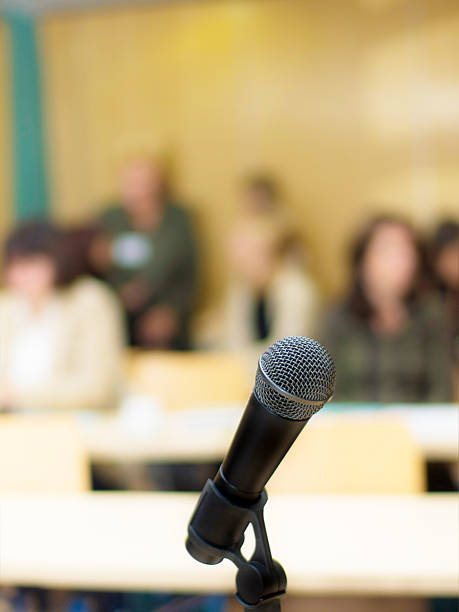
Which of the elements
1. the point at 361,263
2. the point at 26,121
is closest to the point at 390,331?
the point at 361,263

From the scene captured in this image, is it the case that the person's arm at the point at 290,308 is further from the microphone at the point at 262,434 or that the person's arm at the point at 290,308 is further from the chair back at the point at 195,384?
the microphone at the point at 262,434

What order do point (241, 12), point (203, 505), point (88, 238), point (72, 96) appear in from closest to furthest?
point (203, 505)
point (88, 238)
point (241, 12)
point (72, 96)

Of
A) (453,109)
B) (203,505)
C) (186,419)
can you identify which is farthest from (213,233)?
(203,505)

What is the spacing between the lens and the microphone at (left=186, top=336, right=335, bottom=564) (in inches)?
30.6

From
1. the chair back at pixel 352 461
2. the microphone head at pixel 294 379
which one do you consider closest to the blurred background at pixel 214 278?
the chair back at pixel 352 461

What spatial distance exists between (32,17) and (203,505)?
256 inches

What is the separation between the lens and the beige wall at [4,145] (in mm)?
6449

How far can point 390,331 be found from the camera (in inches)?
125

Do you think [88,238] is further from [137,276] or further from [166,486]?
[137,276]

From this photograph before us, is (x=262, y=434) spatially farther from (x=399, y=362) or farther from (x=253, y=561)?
(x=399, y=362)

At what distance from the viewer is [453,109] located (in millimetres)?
5855

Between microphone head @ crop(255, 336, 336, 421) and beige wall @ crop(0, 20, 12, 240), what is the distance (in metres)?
5.95

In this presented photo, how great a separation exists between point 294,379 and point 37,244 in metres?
2.50

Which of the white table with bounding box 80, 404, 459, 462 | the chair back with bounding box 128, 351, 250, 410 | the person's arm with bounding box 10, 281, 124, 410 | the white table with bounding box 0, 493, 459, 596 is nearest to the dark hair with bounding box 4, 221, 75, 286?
the person's arm with bounding box 10, 281, 124, 410
